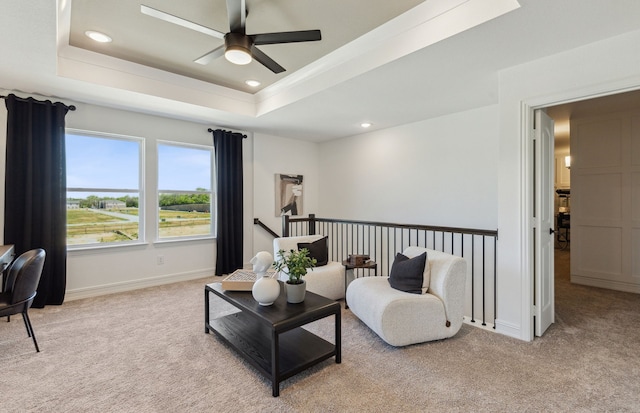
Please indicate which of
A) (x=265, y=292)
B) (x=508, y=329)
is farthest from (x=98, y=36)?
(x=508, y=329)

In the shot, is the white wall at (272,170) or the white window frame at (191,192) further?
the white wall at (272,170)

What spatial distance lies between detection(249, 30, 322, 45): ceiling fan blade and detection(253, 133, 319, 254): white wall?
325 centimetres

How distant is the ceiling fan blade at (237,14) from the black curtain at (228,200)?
113 inches

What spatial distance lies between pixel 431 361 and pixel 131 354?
2.35 m

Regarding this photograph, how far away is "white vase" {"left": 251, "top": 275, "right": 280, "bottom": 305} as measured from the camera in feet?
7.31

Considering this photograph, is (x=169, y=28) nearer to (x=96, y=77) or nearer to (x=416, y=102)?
(x=96, y=77)

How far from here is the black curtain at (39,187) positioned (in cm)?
341

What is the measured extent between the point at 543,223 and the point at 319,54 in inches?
106

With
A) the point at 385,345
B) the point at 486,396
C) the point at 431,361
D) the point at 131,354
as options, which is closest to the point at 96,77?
the point at 131,354

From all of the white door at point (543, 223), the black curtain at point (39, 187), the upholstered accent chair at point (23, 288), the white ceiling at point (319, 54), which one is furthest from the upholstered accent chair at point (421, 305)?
the black curtain at point (39, 187)

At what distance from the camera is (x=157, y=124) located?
4.47 metres

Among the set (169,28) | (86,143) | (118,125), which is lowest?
(86,143)

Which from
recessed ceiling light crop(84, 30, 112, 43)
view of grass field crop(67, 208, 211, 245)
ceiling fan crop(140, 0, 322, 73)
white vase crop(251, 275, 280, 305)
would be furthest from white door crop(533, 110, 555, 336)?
view of grass field crop(67, 208, 211, 245)

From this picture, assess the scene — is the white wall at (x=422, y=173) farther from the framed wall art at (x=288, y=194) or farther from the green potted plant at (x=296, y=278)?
the green potted plant at (x=296, y=278)
